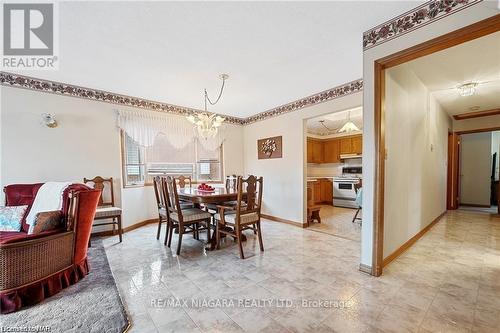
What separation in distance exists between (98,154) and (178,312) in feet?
10.1

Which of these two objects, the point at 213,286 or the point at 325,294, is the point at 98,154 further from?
the point at 325,294

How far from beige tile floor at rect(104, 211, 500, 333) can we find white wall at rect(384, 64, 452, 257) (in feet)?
1.30

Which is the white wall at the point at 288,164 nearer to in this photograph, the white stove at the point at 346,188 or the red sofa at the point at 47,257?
the white stove at the point at 346,188

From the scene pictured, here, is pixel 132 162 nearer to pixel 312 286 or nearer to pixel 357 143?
pixel 312 286

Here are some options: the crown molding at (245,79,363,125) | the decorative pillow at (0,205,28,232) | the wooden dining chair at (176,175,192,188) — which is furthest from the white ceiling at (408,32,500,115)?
the decorative pillow at (0,205,28,232)

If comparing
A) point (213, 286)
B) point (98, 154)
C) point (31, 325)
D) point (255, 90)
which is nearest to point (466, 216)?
point (255, 90)

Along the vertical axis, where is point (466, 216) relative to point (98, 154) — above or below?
below

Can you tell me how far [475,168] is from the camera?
597 centimetres

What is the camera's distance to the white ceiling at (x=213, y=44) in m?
1.79

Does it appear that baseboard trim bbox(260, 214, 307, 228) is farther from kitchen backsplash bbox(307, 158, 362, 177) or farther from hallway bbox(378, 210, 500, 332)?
kitchen backsplash bbox(307, 158, 362, 177)

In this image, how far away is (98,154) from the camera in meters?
3.58

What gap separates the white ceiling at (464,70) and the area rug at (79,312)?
3993mm

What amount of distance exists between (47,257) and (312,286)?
7.84 ft

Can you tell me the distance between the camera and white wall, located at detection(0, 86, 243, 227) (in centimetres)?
293
